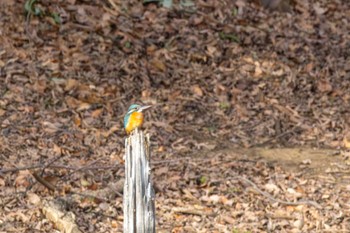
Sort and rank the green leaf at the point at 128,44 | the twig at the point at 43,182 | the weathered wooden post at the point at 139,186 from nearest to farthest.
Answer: the weathered wooden post at the point at 139,186 → the twig at the point at 43,182 → the green leaf at the point at 128,44

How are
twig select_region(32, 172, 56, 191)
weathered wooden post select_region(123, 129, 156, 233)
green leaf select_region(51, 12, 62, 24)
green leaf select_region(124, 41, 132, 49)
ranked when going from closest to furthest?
weathered wooden post select_region(123, 129, 156, 233)
twig select_region(32, 172, 56, 191)
green leaf select_region(124, 41, 132, 49)
green leaf select_region(51, 12, 62, 24)

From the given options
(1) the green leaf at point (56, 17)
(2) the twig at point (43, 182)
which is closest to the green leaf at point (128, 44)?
(1) the green leaf at point (56, 17)

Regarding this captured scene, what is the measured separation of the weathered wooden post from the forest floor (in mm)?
1964

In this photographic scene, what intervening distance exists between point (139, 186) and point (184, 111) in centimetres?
454

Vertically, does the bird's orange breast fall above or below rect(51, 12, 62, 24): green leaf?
below

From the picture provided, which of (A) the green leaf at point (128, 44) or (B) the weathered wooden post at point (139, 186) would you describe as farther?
(A) the green leaf at point (128, 44)

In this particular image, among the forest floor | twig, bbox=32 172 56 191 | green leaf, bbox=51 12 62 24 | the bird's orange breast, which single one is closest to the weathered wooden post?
the bird's orange breast

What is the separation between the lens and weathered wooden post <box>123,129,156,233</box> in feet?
13.5

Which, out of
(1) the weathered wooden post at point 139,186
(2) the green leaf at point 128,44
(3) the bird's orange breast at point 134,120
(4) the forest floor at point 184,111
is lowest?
(1) the weathered wooden post at point 139,186

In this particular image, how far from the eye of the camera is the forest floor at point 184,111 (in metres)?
6.52

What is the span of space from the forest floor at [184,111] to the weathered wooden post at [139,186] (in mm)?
1964

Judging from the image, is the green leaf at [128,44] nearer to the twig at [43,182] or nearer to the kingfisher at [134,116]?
the twig at [43,182]

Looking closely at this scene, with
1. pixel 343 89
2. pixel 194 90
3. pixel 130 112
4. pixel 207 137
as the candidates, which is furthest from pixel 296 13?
pixel 130 112

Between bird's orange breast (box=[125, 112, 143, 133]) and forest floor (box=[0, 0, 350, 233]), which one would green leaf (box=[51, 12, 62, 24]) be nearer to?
forest floor (box=[0, 0, 350, 233])
